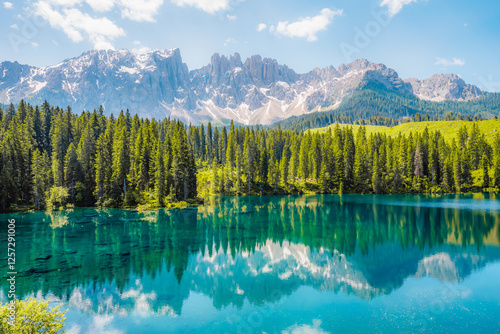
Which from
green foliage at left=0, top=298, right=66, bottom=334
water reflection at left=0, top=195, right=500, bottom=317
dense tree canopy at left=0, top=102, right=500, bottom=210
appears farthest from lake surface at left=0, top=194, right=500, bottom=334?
dense tree canopy at left=0, top=102, right=500, bottom=210

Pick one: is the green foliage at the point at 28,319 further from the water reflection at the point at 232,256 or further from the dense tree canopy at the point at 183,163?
the dense tree canopy at the point at 183,163

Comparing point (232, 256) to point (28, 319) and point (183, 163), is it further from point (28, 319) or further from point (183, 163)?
point (183, 163)

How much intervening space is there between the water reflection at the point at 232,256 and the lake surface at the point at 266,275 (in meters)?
0.16

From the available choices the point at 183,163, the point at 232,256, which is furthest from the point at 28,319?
the point at 183,163

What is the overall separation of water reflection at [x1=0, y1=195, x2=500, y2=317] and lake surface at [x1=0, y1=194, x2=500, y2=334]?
0.53 feet

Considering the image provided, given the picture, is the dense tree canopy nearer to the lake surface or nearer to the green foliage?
the lake surface

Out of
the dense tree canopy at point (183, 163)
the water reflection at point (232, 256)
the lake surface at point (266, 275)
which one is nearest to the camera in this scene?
the lake surface at point (266, 275)

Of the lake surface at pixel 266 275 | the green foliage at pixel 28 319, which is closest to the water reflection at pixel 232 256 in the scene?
the lake surface at pixel 266 275

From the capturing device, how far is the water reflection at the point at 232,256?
2677 cm

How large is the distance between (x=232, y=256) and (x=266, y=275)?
8084 mm

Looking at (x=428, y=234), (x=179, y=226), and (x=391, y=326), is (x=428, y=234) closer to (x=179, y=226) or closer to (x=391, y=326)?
(x=391, y=326)

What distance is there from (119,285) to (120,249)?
1418 cm

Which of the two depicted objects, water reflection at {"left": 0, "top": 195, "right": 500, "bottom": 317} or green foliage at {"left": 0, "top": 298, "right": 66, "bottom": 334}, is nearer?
green foliage at {"left": 0, "top": 298, "right": 66, "bottom": 334}

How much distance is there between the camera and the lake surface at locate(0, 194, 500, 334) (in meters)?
21.6
